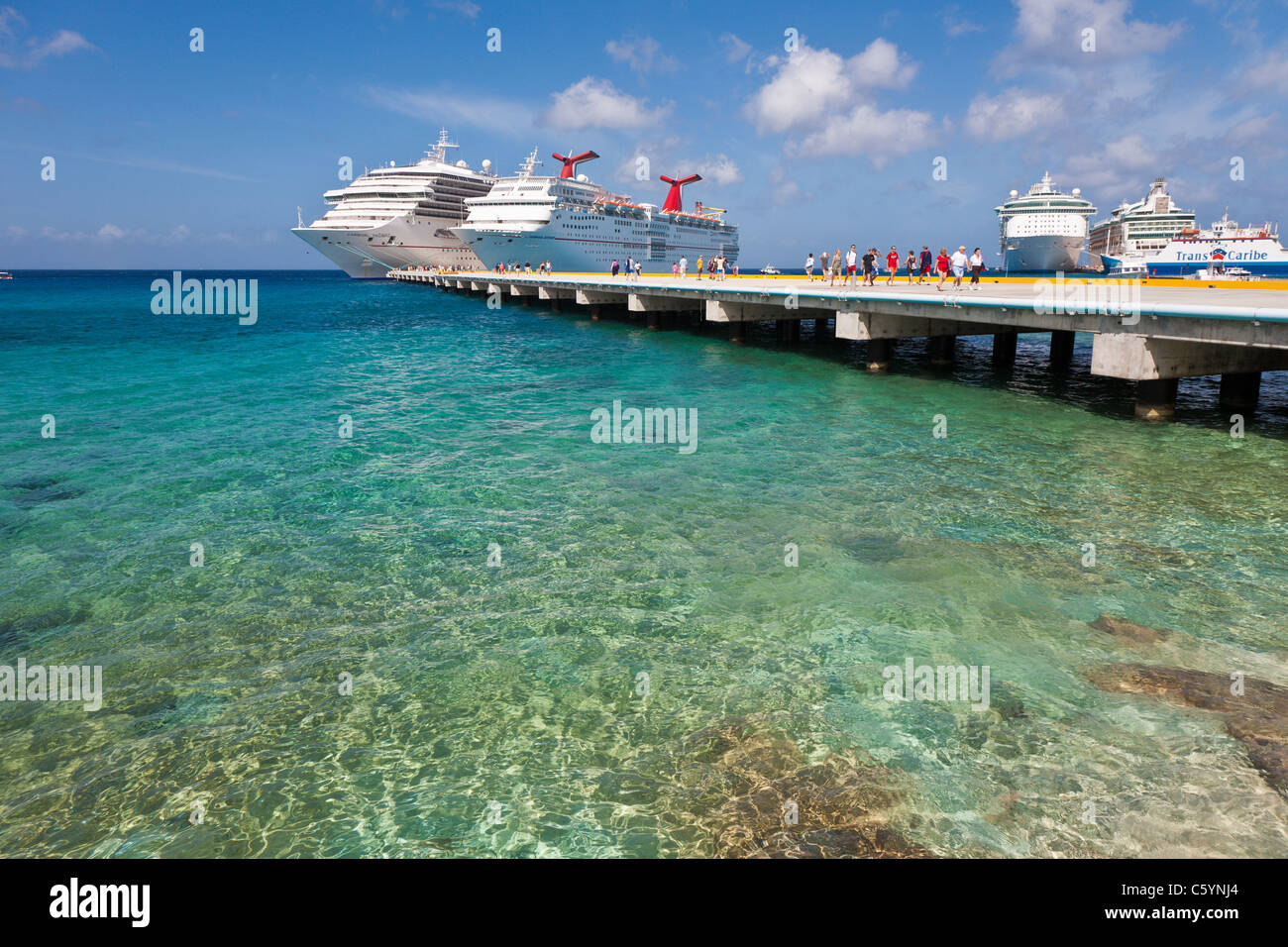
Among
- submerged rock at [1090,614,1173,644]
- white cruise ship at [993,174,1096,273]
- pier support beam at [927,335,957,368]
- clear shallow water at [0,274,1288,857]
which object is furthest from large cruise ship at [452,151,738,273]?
submerged rock at [1090,614,1173,644]

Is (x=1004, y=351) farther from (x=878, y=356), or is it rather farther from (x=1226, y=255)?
(x=1226, y=255)

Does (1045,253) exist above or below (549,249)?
above

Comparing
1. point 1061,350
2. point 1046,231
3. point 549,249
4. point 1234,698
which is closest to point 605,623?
point 1234,698

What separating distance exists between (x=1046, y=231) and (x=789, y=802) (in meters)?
104

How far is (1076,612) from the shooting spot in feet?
23.6

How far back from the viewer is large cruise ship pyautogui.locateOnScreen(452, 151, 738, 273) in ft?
263

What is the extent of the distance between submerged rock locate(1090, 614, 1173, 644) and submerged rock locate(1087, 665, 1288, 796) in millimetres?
553

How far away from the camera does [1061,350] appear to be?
24.2 meters

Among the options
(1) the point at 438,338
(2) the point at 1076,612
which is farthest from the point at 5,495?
(1) the point at 438,338

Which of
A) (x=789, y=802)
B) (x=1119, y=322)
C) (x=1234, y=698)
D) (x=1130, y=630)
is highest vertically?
(x=1119, y=322)

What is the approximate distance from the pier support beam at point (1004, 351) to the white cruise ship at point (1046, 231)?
79.2 metres

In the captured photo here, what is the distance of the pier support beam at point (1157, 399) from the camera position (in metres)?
15.6

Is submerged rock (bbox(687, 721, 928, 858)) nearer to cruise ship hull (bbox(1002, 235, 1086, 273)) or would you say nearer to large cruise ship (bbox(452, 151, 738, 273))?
large cruise ship (bbox(452, 151, 738, 273))

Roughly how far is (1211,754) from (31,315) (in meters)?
73.9
